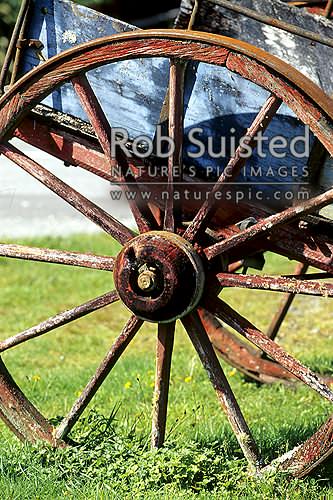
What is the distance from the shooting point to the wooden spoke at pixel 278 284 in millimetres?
2811

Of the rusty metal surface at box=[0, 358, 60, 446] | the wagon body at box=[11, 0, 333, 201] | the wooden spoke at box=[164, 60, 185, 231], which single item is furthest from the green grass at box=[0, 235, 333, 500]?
the wagon body at box=[11, 0, 333, 201]

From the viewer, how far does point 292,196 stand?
3.20 meters

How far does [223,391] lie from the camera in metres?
3.01

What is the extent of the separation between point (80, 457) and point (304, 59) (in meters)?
1.71

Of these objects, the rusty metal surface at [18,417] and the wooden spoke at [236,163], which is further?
the rusty metal surface at [18,417]

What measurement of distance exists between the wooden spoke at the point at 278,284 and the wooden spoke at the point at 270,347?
0.32 ft

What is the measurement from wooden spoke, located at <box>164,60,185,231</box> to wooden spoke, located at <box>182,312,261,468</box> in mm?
370

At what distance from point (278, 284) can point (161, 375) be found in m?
0.59

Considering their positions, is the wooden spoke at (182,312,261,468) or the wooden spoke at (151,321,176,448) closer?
the wooden spoke at (182,312,261,468)

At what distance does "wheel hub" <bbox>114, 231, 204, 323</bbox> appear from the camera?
115 inches

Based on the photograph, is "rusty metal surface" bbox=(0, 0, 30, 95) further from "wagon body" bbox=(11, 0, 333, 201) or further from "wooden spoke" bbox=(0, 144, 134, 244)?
"wooden spoke" bbox=(0, 144, 134, 244)

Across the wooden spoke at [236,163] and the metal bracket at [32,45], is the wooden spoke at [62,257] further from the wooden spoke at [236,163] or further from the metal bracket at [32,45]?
the metal bracket at [32,45]

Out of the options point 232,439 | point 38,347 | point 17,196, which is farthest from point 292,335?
point 17,196

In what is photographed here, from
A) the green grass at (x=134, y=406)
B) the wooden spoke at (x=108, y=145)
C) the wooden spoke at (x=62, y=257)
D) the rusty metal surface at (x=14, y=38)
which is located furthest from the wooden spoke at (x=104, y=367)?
the rusty metal surface at (x=14, y=38)
